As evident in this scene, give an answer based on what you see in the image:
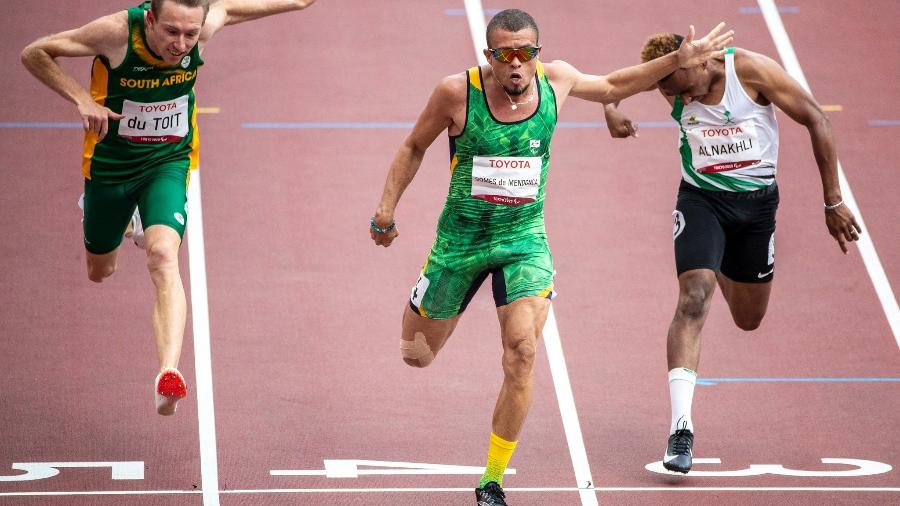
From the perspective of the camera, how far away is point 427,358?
769 centimetres

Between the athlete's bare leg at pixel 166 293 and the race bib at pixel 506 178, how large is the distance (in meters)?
1.43

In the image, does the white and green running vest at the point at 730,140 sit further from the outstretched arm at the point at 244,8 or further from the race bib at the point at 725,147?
the outstretched arm at the point at 244,8

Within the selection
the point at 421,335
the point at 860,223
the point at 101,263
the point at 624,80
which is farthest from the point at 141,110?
the point at 860,223

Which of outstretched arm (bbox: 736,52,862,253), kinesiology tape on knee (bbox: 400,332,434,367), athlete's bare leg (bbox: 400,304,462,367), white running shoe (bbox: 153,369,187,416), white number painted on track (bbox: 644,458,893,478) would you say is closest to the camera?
white running shoe (bbox: 153,369,187,416)

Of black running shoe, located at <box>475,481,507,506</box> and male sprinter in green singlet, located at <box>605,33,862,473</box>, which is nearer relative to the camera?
black running shoe, located at <box>475,481,507,506</box>

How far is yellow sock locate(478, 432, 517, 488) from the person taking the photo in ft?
23.3

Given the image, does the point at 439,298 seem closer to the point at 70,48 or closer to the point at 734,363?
the point at 70,48

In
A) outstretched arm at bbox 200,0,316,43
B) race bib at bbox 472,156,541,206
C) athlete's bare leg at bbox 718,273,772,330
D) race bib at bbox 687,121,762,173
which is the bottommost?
athlete's bare leg at bbox 718,273,772,330

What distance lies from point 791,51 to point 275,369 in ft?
18.1

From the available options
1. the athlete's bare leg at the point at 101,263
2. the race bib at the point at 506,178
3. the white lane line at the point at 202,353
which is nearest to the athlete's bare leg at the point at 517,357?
the race bib at the point at 506,178

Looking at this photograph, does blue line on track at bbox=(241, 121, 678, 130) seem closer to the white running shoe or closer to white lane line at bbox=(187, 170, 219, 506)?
white lane line at bbox=(187, 170, 219, 506)

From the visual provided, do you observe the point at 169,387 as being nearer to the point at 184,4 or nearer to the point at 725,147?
the point at 184,4

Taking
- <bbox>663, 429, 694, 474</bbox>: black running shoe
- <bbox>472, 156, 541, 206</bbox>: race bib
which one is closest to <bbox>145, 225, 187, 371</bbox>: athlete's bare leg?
<bbox>472, 156, 541, 206</bbox>: race bib

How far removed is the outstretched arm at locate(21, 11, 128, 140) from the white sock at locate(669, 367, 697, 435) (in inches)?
119
